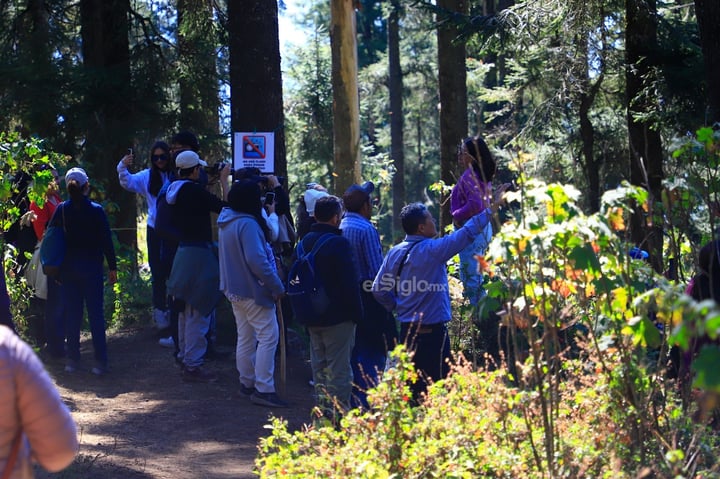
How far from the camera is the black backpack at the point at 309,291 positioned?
753cm

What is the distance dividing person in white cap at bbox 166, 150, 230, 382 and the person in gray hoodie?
1.63 feet

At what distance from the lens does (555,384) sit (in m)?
4.95

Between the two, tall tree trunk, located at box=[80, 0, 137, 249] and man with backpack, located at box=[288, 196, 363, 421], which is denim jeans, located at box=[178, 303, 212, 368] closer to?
man with backpack, located at box=[288, 196, 363, 421]

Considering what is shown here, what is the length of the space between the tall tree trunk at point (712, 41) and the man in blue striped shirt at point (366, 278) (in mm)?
3343

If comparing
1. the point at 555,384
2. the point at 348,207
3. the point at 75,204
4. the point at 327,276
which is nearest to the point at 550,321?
the point at 555,384

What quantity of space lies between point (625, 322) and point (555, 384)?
0.48 meters

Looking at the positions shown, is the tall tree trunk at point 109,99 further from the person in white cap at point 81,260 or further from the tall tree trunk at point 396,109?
the tall tree trunk at point 396,109

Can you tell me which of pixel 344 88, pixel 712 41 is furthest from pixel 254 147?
pixel 712 41

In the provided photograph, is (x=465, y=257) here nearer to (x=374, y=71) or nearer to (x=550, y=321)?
(x=550, y=321)

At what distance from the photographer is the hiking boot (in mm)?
9438

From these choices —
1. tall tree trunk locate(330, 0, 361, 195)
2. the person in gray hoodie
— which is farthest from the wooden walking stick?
tall tree trunk locate(330, 0, 361, 195)

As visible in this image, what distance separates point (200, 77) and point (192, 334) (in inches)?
315

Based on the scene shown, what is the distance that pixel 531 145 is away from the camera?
18453 mm

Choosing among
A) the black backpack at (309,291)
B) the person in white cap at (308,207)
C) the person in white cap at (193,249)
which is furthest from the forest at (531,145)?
the person in white cap at (193,249)
